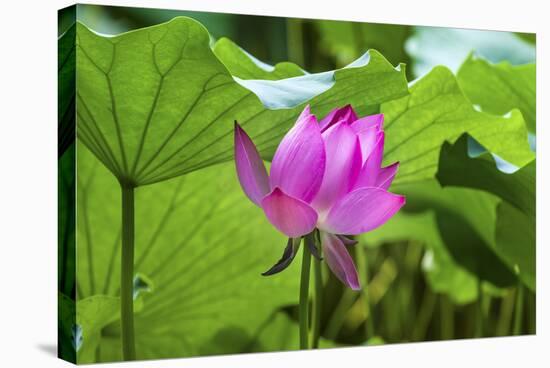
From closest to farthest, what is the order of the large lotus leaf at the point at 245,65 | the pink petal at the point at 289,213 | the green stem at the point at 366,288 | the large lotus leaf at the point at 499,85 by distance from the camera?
the pink petal at the point at 289,213 < the large lotus leaf at the point at 245,65 < the large lotus leaf at the point at 499,85 < the green stem at the point at 366,288

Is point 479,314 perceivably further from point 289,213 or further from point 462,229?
point 289,213

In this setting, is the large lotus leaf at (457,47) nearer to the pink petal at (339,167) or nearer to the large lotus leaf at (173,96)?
the large lotus leaf at (173,96)

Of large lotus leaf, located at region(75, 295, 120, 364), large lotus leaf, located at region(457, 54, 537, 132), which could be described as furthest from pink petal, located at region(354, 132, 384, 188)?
large lotus leaf, located at region(457, 54, 537, 132)

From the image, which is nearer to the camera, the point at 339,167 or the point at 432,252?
the point at 339,167

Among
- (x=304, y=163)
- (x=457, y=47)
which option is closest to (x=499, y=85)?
(x=457, y=47)

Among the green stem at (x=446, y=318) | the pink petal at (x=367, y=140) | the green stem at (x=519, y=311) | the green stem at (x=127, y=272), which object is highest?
the pink petal at (x=367, y=140)

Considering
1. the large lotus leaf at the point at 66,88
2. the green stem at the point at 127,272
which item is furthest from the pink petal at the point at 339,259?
the large lotus leaf at the point at 66,88
